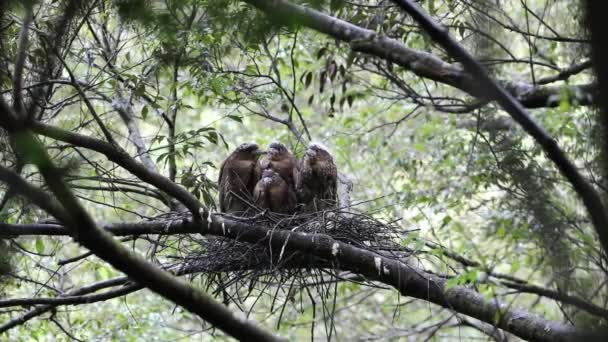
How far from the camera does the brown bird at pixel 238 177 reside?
5719 mm

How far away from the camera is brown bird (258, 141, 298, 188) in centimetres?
571

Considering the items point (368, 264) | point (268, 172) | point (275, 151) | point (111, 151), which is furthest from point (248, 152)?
point (111, 151)

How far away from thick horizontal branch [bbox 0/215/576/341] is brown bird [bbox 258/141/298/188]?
1.37 meters

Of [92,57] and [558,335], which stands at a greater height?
[92,57]

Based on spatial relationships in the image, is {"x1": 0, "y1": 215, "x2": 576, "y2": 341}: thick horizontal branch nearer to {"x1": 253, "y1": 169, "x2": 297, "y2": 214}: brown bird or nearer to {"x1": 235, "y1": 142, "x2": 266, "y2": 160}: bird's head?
{"x1": 253, "y1": 169, "x2": 297, "y2": 214}: brown bird

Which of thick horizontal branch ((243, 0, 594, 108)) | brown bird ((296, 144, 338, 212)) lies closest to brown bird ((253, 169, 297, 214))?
brown bird ((296, 144, 338, 212))

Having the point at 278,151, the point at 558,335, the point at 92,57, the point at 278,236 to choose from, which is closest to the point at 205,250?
the point at 278,236

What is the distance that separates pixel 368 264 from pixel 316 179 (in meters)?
1.50

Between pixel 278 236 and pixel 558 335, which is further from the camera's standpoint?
pixel 278 236

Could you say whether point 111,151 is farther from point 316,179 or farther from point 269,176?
point 316,179

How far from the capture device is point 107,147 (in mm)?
3111

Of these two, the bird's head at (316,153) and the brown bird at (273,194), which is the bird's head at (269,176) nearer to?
the brown bird at (273,194)

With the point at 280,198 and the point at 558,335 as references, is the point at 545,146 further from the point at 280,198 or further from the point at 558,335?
the point at 280,198

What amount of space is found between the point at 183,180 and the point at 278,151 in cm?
93
